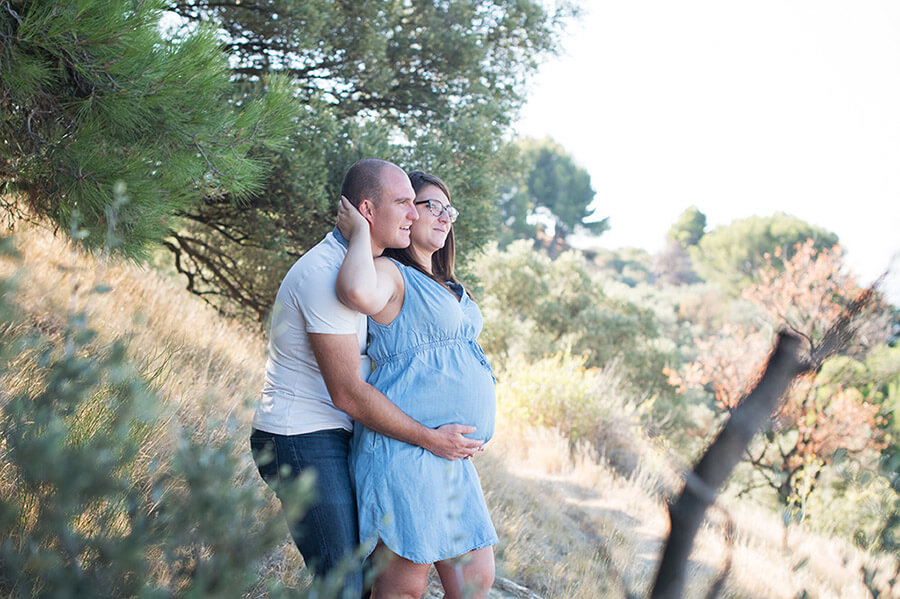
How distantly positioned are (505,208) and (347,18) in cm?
3399

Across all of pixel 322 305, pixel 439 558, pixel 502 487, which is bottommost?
pixel 502 487

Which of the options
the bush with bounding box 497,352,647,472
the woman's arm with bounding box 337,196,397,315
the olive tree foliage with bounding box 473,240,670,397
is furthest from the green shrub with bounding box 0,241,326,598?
the olive tree foliage with bounding box 473,240,670,397

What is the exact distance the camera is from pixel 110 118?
321cm

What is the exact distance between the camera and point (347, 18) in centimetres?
675

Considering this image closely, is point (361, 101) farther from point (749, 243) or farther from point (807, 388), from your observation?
point (749, 243)

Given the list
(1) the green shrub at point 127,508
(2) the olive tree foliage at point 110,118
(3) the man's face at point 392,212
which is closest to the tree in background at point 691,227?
(2) the olive tree foliage at point 110,118

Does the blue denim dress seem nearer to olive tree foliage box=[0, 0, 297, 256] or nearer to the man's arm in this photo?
the man's arm

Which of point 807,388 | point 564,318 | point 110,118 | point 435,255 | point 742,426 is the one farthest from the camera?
point 564,318

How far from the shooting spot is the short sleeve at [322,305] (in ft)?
6.24

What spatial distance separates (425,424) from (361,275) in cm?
55

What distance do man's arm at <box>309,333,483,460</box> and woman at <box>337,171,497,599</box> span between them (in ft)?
0.19

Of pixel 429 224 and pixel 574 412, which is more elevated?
pixel 429 224

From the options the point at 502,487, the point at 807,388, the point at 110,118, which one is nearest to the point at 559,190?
the point at 807,388

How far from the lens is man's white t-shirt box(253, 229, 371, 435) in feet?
6.27
